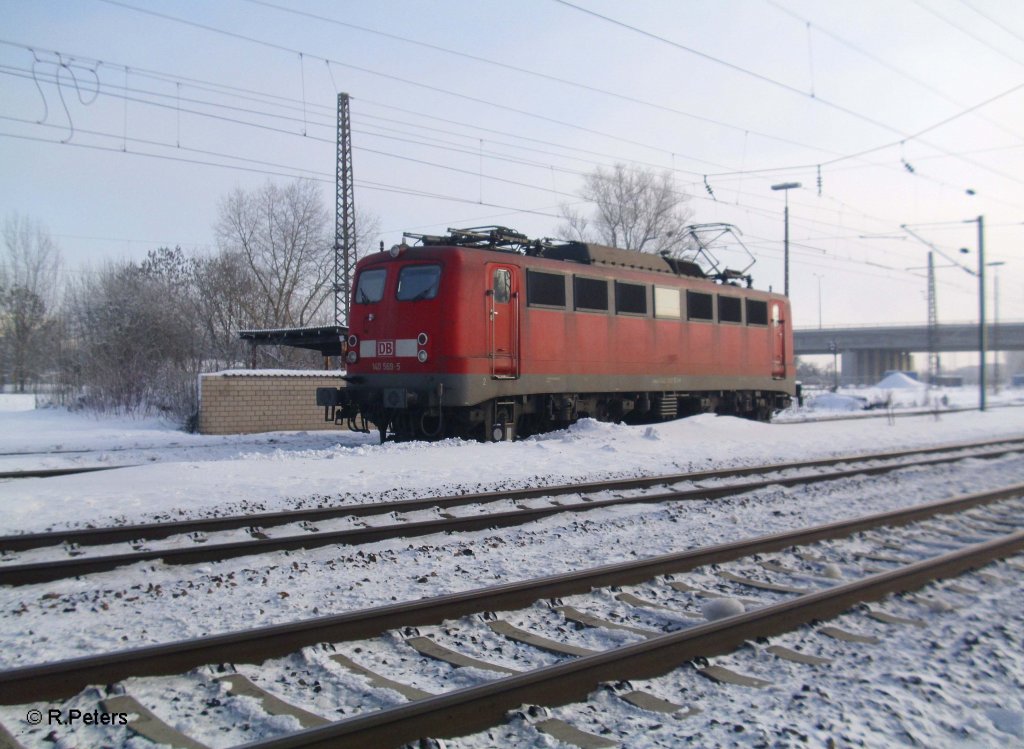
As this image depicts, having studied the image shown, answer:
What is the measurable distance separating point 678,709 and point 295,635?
86.1 inches

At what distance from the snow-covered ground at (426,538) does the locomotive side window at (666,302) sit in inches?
97.7

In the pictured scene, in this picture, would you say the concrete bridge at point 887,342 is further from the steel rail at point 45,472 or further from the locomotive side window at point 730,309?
the steel rail at point 45,472

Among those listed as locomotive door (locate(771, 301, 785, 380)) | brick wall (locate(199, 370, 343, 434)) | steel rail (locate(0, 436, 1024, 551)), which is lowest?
steel rail (locate(0, 436, 1024, 551))

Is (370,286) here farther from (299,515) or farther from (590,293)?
(299,515)

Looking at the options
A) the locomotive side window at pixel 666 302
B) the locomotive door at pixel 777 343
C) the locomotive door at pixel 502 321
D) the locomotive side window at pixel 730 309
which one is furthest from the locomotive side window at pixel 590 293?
the locomotive door at pixel 777 343

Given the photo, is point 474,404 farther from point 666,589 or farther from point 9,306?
point 9,306

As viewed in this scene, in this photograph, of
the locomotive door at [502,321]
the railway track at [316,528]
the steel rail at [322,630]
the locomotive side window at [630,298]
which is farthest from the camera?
the locomotive side window at [630,298]

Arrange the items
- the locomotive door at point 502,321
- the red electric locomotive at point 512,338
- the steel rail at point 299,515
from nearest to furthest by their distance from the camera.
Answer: the steel rail at point 299,515 → the red electric locomotive at point 512,338 → the locomotive door at point 502,321

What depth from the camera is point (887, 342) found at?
8488 centimetres

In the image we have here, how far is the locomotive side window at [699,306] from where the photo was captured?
59.4ft

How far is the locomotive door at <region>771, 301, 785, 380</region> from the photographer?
70.2 feet

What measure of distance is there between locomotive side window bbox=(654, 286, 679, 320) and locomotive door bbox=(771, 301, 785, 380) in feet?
16.0

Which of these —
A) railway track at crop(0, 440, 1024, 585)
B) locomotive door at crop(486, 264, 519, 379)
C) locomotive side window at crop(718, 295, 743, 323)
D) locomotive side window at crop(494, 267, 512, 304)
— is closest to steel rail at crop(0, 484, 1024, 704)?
railway track at crop(0, 440, 1024, 585)

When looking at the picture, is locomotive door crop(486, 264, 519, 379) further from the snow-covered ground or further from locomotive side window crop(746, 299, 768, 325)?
locomotive side window crop(746, 299, 768, 325)
